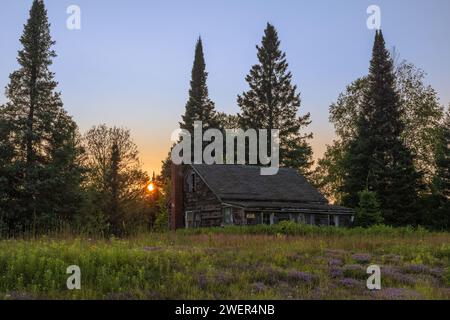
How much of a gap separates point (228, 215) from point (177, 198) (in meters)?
6.44

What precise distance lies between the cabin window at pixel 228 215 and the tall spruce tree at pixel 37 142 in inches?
402

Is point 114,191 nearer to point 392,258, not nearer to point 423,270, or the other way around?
point 392,258

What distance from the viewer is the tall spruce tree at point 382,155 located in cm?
4566

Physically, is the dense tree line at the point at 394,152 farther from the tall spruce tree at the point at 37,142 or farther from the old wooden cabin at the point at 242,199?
the tall spruce tree at the point at 37,142

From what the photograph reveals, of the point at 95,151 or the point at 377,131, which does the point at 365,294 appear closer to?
the point at 377,131

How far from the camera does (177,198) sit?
42.5 metres

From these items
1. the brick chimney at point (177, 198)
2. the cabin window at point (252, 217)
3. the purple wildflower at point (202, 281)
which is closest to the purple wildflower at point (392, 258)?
the purple wildflower at point (202, 281)

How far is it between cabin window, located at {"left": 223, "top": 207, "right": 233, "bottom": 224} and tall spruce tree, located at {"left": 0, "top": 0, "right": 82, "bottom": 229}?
10.2 metres

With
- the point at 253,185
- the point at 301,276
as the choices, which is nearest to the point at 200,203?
the point at 253,185

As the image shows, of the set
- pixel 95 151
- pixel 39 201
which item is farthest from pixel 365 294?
pixel 95 151

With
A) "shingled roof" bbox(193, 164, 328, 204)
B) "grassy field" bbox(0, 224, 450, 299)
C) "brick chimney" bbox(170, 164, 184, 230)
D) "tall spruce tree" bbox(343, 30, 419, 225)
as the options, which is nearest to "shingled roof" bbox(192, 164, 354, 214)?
"shingled roof" bbox(193, 164, 328, 204)

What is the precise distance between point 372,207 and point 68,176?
2290 cm

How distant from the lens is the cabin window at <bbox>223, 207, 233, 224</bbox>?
37.2m

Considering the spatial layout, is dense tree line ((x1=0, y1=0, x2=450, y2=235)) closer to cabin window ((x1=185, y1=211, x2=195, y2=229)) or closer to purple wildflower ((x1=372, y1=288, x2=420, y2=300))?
cabin window ((x1=185, y1=211, x2=195, y2=229))
